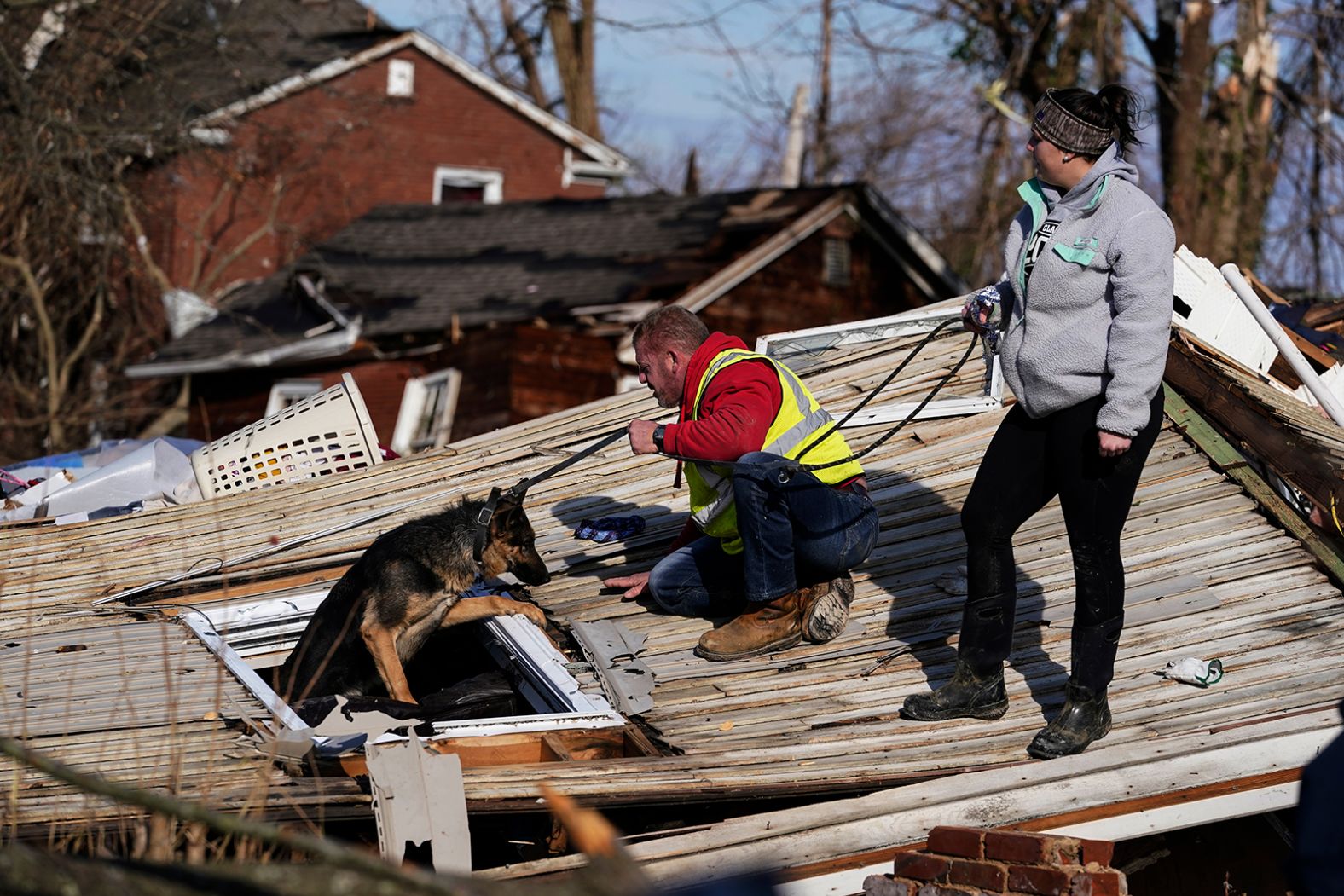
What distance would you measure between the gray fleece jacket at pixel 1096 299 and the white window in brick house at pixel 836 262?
18033 millimetres

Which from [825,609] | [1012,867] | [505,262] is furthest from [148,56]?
[1012,867]

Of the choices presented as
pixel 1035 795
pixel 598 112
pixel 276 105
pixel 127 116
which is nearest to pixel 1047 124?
pixel 1035 795

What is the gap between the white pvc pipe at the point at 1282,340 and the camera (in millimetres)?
6656

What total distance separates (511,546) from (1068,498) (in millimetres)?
2863

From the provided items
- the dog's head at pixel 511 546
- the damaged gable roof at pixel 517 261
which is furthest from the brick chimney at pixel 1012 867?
the damaged gable roof at pixel 517 261

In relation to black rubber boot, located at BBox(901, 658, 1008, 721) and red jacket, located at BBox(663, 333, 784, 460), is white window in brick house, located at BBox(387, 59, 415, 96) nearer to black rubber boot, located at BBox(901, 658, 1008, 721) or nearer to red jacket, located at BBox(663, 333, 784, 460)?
red jacket, located at BBox(663, 333, 784, 460)

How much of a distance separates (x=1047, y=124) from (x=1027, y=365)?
2.55ft

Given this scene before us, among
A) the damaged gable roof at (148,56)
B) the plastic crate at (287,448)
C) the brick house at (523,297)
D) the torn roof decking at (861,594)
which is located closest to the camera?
the torn roof decking at (861,594)

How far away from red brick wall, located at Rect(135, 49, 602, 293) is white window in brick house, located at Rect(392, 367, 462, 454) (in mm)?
4875

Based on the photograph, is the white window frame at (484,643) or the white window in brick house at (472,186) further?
the white window in brick house at (472,186)

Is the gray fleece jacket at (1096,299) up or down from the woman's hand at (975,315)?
up

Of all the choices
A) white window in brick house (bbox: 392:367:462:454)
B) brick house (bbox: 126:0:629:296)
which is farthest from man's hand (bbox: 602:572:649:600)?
brick house (bbox: 126:0:629:296)

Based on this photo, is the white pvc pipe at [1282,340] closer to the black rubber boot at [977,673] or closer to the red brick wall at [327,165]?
the black rubber boot at [977,673]

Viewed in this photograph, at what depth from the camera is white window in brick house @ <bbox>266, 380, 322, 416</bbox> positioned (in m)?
22.8
